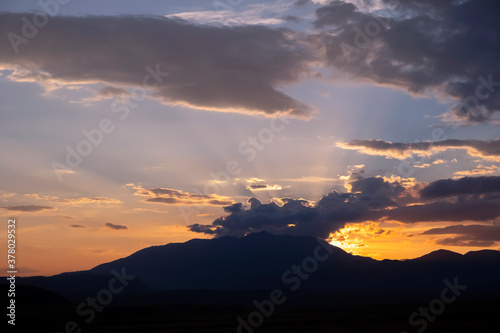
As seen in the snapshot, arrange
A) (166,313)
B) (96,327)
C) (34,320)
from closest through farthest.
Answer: (96,327), (34,320), (166,313)

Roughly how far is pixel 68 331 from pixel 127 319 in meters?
16.3

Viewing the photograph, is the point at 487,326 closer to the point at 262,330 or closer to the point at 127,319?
the point at 262,330

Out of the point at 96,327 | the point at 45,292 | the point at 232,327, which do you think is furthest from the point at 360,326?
the point at 45,292

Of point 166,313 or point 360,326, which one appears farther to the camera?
point 166,313

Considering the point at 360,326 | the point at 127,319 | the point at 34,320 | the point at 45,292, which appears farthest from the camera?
the point at 45,292

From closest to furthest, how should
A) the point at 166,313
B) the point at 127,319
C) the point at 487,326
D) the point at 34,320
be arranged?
the point at 487,326 → the point at 34,320 → the point at 127,319 → the point at 166,313

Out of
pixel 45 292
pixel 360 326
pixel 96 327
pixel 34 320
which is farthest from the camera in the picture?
pixel 45 292

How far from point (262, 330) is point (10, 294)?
209ft

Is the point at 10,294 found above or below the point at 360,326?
above

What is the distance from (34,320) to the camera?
6269 cm

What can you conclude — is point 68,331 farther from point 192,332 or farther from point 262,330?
point 262,330

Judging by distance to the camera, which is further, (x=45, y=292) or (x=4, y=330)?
(x=45, y=292)

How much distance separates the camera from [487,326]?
4697 cm

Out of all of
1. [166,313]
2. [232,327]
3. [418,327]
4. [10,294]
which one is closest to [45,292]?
[10,294]
